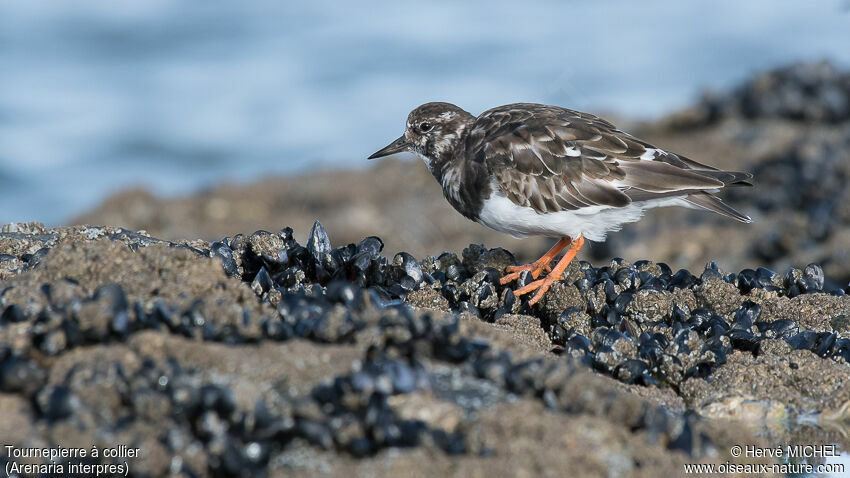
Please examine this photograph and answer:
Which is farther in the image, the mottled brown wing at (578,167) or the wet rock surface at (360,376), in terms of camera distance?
the mottled brown wing at (578,167)

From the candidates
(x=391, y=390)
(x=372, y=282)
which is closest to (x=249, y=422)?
(x=391, y=390)

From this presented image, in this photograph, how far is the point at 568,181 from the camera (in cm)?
495

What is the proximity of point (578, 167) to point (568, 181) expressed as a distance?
0.12 metres

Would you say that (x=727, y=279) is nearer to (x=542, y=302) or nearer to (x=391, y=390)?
(x=542, y=302)

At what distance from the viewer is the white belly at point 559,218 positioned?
4957 mm

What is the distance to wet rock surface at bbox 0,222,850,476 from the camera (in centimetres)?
249

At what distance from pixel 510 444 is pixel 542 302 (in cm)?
211

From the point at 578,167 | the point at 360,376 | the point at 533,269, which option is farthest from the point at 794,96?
the point at 360,376

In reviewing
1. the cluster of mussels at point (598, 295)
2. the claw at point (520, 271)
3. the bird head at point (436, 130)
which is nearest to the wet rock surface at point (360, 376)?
the cluster of mussels at point (598, 295)

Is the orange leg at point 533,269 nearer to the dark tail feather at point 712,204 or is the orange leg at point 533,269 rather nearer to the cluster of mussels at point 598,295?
the cluster of mussels at point 598,295

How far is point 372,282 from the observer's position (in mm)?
4590

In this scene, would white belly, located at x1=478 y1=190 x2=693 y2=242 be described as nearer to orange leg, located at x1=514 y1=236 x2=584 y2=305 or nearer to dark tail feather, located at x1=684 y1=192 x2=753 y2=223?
dark tail feather, located at x1=684 y1=192 x2=753 y2=223

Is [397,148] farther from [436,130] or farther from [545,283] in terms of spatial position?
[545,283]

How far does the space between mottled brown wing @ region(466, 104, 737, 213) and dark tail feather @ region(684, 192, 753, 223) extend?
119 millimetres
